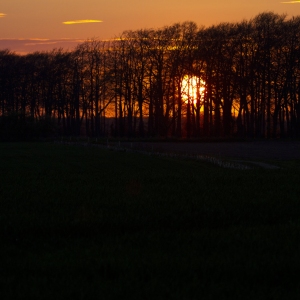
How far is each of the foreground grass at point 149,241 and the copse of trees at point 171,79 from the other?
198 ft

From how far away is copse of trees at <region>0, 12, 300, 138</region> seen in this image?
75562mm

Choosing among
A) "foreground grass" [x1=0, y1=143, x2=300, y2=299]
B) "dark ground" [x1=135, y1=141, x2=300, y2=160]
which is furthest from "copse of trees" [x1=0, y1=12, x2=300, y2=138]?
"foreground grass" [x1=0, y1=143, x2=300, y2=299]

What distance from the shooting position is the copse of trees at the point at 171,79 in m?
75.6

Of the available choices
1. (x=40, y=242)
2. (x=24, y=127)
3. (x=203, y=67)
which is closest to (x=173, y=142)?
(x=203, y=67)

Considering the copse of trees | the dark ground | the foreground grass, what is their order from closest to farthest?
1. the foreground grass
2. the dark ground
3. the copse of trees

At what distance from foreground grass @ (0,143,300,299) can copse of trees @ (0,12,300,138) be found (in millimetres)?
60405

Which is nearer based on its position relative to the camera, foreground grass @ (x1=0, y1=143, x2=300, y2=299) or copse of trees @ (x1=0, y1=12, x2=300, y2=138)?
foreground grass @ (x1=0, y1=143, x2=300, y2=299)

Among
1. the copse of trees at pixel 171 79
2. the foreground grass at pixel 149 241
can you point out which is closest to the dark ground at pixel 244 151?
the copse of trees at pixel 171 79

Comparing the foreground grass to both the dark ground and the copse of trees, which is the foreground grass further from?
the copse of trees

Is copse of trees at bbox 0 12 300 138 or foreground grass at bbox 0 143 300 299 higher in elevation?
copse of trees at bbox 0 12 300 138

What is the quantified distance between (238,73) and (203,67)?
5.28m

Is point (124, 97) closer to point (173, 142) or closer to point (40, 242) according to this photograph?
point (173, 142)

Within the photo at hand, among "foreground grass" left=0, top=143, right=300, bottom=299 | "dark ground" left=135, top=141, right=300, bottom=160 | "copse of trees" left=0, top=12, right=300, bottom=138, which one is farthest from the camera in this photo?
"copse of trees" left=0, top=12, right=300, bottom=138

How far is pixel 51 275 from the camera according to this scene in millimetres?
8312
